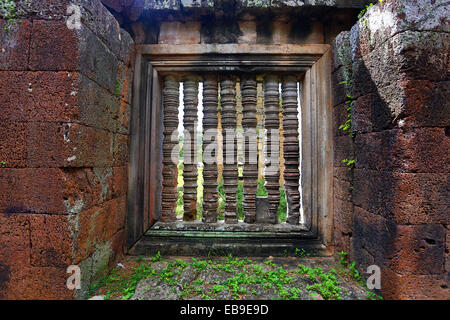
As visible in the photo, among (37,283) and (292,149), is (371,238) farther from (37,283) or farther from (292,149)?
(37,283)

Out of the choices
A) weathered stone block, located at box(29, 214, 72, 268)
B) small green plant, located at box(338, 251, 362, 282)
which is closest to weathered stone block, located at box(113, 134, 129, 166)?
weathered stone block, located at box(29, 214, 72, 268)

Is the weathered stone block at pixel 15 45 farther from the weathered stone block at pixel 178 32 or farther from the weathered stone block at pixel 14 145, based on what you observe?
the weathered stone block at pixel 178 32

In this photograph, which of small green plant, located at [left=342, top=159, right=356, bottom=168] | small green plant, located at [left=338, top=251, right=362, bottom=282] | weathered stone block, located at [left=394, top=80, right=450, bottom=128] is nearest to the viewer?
weathered stone block, located at [left=394, top=80, right=450, bottom=128]

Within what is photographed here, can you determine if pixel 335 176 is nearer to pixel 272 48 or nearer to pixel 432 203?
pixel 432 203

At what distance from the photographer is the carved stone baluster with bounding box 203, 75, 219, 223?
3242 millimetres

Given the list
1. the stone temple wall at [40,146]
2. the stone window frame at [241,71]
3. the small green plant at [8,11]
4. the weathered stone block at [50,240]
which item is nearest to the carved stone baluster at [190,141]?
the stone window frame at [241,71]

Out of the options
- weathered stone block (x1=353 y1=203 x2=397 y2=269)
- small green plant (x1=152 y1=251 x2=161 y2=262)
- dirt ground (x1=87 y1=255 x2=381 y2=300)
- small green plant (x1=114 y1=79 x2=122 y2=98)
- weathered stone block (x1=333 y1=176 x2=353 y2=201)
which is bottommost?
dirt ground (x1=87 y1=255 x2=381 y2=300)

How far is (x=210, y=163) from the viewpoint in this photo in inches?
128

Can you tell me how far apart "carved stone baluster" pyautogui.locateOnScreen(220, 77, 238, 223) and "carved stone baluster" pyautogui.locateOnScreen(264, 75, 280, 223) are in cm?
51

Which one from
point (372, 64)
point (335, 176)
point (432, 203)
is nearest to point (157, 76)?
point (372, 64)

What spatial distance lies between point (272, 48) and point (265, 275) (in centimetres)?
300

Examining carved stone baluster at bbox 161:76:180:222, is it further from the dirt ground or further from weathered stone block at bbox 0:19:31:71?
weathered stone block at bbox 0:19:31:71

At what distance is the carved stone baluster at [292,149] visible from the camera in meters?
3.21

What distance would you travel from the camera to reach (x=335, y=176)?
2947 mm
